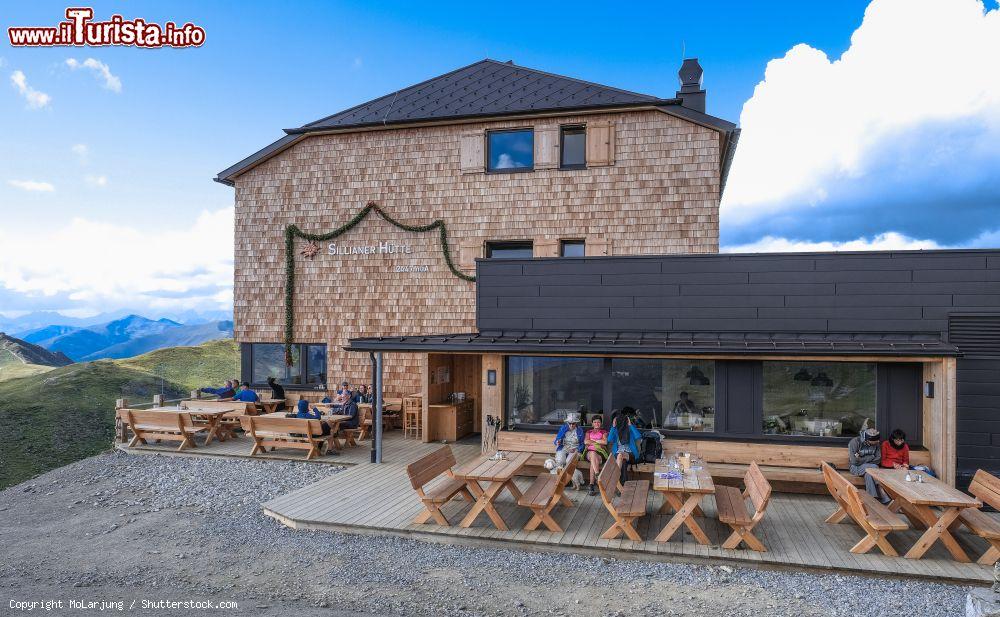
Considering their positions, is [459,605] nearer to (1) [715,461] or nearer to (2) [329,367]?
(1) [715,461]

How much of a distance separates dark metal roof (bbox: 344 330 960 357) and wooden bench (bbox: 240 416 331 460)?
1.97 metres

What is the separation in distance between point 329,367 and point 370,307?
6.31ft

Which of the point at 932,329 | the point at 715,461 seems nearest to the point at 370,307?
the point at 715,461

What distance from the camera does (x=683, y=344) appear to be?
869 centimetres

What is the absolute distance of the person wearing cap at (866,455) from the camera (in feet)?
24.9

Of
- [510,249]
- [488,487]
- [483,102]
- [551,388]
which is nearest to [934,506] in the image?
[488,487]

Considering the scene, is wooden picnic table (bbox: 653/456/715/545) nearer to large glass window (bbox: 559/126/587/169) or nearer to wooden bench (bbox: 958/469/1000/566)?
wooden bench (bbox: 958/469/1000/566)

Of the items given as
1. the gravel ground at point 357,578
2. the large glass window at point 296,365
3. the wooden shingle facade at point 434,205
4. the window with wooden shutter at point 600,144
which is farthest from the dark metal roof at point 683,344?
the large glass window at point 296,365

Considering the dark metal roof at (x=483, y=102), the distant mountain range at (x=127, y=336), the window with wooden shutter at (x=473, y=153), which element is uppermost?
the dark metal roof at (x=483, y=102)

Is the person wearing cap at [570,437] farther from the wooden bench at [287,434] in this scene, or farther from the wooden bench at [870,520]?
the wooden bench at [287,434]

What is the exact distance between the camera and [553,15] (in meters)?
33.0

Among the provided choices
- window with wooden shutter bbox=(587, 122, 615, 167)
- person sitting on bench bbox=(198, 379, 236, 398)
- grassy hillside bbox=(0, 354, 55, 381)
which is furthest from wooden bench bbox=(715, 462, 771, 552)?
grassy hillside bbox=(0, 354, 55, 381)

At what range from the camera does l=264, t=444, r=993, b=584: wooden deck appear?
6023mm

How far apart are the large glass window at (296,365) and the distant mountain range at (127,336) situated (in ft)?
150
